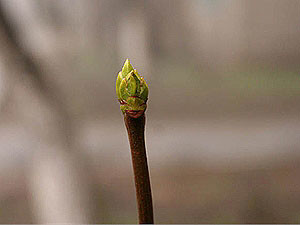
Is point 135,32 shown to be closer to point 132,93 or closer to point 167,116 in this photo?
point 167,116

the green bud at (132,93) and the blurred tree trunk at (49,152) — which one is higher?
the blurred tree trunk at (49,152)

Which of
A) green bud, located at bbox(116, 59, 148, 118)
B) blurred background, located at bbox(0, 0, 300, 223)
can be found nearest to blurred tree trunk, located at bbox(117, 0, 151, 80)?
blurred background, located at bbox(0, 0, 300, 223)

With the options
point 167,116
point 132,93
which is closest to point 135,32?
point 167,116

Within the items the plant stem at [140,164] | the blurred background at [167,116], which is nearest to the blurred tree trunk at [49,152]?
the blurred background at [167,116]

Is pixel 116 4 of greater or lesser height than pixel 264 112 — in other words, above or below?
above

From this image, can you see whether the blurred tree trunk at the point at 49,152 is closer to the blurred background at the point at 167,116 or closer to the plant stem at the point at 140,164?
the blurred background at the point at 167,116

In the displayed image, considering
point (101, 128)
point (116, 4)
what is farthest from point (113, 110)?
point (116, 4)

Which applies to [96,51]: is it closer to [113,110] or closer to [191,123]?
[113,110]
